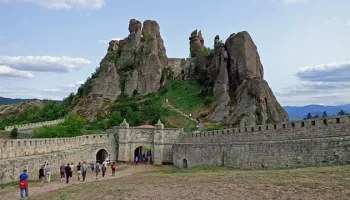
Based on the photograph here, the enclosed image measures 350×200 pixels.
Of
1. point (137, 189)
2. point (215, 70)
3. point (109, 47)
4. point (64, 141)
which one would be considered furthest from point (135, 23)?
point (137, 189)

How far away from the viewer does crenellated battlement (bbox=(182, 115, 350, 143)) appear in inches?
808

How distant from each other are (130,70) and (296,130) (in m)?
58.5

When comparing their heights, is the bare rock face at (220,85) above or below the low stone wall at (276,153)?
above

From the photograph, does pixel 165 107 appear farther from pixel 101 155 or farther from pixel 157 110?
pixel 101 155

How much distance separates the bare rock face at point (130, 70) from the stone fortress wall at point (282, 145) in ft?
144

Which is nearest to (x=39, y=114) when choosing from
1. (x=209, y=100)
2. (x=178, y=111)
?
(x=178, y=111)

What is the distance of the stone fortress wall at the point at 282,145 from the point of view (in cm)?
1924

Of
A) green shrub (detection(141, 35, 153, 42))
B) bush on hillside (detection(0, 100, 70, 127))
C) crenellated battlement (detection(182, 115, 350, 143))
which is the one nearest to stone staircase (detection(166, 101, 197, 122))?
green shrub (detection(141, 35, 153, 42))

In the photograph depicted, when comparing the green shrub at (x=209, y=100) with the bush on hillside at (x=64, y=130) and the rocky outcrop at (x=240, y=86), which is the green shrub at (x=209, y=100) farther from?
the bush on hillside at (x=64, y=130)

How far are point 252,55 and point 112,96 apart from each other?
26.5m

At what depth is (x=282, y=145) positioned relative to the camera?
72.3ft

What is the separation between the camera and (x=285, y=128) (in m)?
24.2

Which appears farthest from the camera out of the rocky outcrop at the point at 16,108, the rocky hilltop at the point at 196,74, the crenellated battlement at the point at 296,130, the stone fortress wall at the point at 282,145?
the rocky outcrop at the point at 16,108

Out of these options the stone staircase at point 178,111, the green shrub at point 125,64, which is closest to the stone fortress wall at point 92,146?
the stone staircase at point 178,111
